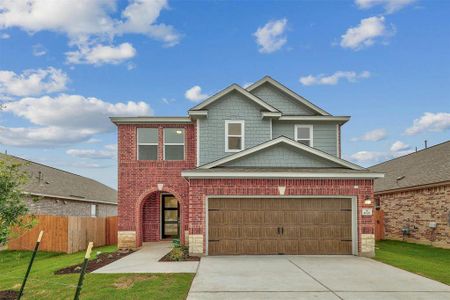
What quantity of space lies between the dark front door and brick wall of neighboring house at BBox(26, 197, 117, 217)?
255 inches

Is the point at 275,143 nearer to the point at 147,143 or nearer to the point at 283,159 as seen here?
the point at 283,159

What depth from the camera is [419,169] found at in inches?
1035

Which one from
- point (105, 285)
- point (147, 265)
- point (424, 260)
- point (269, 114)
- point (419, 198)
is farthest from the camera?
point (419, 198)

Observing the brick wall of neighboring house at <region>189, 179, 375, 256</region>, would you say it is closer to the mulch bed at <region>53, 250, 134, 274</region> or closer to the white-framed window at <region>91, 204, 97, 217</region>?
the mulch bed at <region>53, 250, 134, 274</region>

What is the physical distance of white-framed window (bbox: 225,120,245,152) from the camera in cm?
1992

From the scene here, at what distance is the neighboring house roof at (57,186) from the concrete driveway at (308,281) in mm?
15446

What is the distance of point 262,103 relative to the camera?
19.9 metres

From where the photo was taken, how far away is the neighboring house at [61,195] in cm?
2530

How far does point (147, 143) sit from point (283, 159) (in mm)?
7143

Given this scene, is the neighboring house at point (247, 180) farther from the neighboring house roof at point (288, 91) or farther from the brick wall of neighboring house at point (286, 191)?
the neighboring house roof at point (288, 91)

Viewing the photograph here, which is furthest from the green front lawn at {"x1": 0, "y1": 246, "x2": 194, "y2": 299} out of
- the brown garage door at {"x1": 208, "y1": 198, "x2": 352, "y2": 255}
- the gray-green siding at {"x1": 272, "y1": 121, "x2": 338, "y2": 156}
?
the gray-green siding at {"x1": 272, "y1": 121, "x2": 338, "y2": 156}

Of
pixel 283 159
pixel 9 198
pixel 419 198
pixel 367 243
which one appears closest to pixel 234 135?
pixel 283 159

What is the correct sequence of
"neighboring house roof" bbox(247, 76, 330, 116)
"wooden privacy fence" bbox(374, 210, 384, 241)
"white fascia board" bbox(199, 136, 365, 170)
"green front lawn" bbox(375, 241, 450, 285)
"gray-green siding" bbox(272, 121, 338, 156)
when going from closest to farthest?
"green front lawn" bbox(375, 241, 450, 285), "white fascia board" bbox(199, 136, 365, 170), "gray-green siding" bbox(272, 121, 338, 156), "neighboring house roof" bbox(247, 76, 330, 116), "wooden privacy fence" bbox(374, 210, 384, 241)

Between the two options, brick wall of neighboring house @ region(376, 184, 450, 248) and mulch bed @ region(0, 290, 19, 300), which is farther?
brick wall of neighboring house @ region(376, 184, 450, 248)
